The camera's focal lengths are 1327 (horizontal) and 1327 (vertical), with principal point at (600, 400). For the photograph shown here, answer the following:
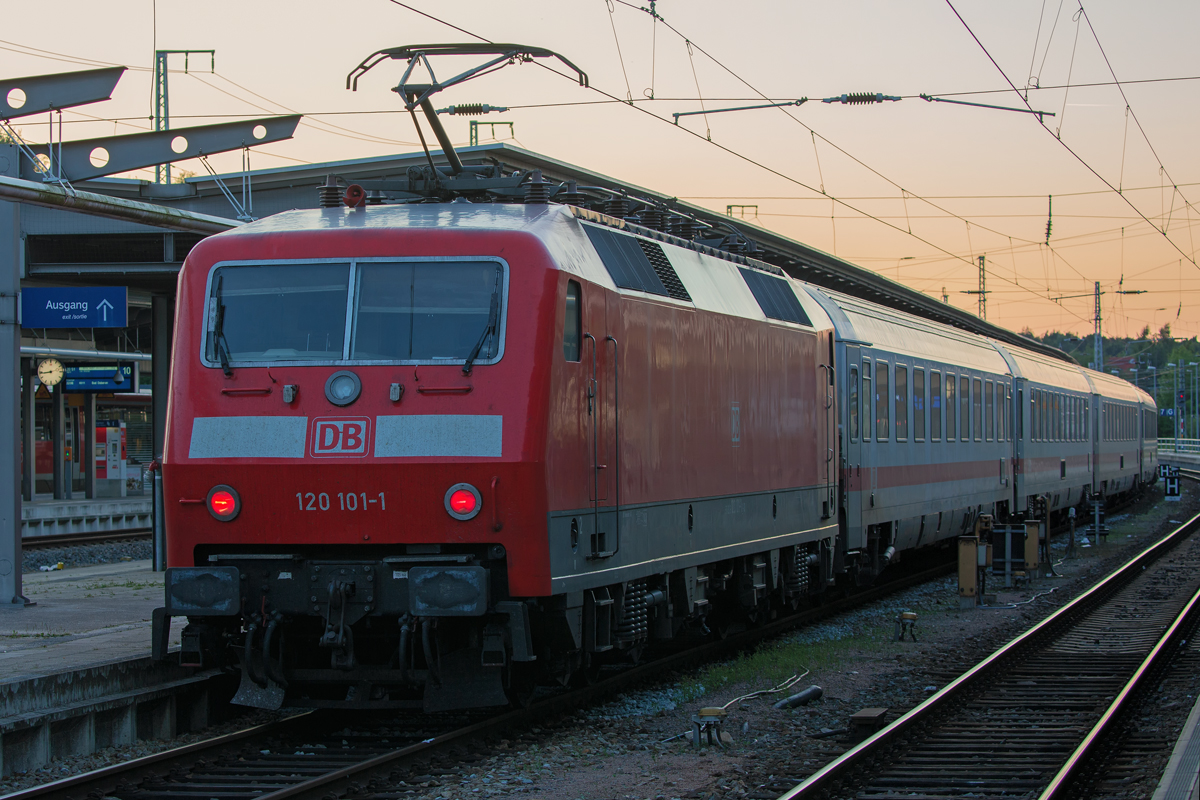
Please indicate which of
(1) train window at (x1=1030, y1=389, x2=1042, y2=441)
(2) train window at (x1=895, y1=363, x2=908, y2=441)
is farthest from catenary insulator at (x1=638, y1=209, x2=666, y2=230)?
(1) train window at (x1=1030, y1=389, x2=1042, y2=441)

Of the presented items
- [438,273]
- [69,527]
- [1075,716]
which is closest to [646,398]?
[438,273]

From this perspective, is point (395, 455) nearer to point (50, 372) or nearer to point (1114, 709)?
point (1114, 709)

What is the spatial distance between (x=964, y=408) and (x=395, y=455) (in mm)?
15408

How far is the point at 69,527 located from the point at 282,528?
2075cm

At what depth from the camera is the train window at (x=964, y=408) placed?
21484 millimetres

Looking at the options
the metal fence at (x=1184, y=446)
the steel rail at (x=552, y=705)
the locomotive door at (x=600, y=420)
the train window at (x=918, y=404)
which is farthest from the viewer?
the metal fence at (x=1184, y=446)

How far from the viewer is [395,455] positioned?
Answer: 26.7 feet

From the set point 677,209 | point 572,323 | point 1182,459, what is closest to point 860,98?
point 677,209

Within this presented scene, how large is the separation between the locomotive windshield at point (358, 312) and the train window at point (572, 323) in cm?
53

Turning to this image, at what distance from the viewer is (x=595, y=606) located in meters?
9.12

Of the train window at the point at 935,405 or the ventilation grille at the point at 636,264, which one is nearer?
the ventilation grille at the point at 636,264

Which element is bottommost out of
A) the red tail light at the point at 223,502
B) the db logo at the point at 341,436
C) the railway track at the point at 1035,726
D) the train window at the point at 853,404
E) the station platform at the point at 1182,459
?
the railway track at the point at 1035,726

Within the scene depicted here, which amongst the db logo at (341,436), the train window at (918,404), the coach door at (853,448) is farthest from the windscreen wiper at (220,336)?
the train window at (918,404)

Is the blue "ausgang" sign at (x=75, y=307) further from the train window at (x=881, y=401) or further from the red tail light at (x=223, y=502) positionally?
the train window at (x=881, y=401)
